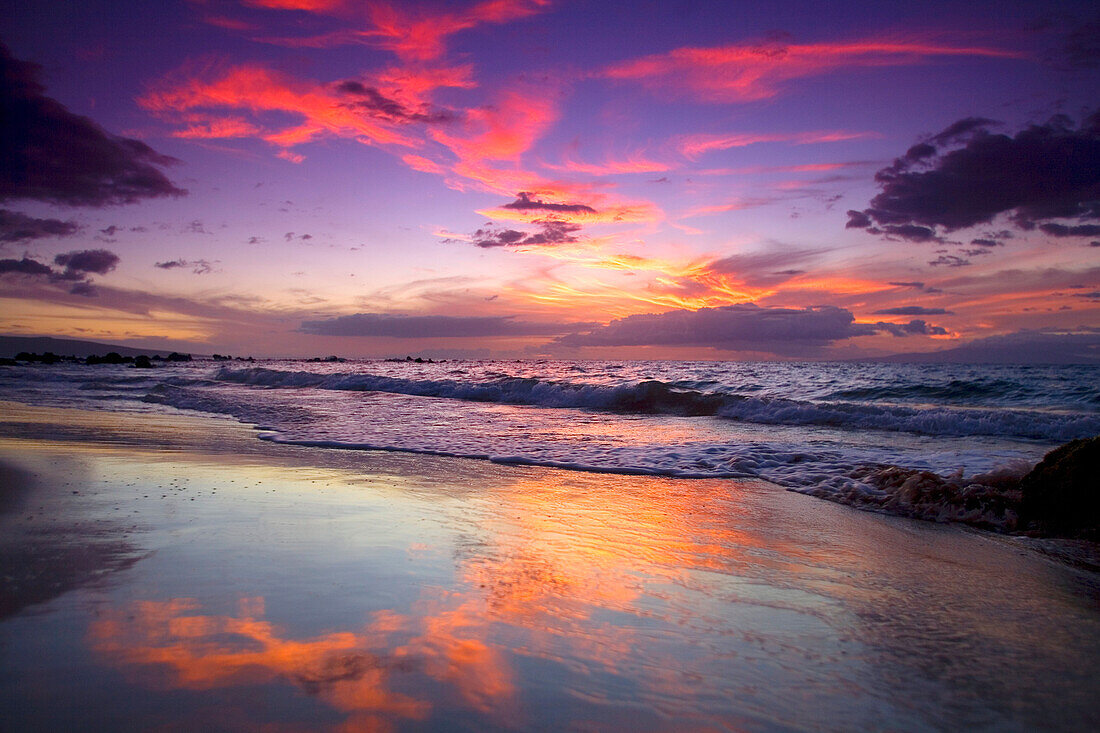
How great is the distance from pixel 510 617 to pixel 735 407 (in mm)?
15703

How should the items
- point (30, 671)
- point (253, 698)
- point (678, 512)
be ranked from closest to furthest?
point (253, 698)
point (30, 671)
point (678, 512)

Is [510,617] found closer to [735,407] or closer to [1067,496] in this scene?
[1067,496]

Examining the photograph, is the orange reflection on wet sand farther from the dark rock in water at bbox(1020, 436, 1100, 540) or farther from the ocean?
the dark rock in water at bbox(1020, 436, 1100, 540)

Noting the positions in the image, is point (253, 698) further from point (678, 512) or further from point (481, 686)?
point (678, 512)

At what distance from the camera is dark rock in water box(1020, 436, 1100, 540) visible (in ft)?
17.3

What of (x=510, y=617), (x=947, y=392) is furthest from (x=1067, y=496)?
(x=947, y=392)

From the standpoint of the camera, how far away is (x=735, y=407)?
17500mm

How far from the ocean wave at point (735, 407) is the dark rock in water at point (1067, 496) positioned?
27.4 feet

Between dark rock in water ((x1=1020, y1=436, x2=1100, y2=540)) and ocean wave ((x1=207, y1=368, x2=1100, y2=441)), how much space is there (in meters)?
8.35

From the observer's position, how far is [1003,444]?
37.6 feet

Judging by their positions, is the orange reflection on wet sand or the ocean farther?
the ocean

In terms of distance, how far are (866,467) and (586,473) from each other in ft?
12.6

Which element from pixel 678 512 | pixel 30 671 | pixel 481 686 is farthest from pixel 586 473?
pixel 30 671

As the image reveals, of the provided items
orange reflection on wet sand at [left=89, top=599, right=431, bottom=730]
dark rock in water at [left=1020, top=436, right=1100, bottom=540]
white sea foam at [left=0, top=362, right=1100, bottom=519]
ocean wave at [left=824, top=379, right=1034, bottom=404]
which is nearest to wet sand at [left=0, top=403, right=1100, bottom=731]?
orange reflection on wet sand at [left=89, top=599, right=431, bottom=730]
